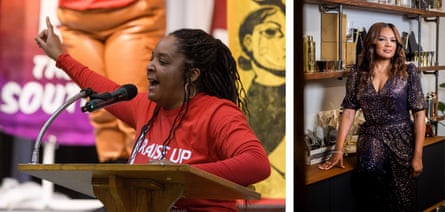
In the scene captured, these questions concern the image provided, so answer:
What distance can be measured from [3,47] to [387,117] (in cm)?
189

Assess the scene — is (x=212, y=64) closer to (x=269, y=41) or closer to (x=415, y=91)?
(x=269, y=41)

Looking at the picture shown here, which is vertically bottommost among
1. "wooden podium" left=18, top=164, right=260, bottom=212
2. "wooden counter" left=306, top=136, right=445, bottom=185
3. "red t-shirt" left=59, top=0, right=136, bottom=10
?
"wooden counter" left=306, top=136, right=445, bottom=185

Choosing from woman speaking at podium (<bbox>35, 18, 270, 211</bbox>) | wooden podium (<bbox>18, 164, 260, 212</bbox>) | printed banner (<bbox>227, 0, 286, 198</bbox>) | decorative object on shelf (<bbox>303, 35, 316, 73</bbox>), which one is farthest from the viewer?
printed banner (<bbox>227, 0, 286, 198</bbox>)

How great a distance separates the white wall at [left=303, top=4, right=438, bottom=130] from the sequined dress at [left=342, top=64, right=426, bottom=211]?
0.05 metres

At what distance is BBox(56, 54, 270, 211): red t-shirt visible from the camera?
9.72ft

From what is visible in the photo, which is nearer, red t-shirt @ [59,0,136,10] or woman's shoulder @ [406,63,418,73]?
woman's shoulder @ [406,63,418,73]

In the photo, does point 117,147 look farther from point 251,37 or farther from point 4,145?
point 251,37

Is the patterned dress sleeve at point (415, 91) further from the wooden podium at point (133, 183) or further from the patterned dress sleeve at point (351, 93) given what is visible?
the wooden podium at point (133, 183)

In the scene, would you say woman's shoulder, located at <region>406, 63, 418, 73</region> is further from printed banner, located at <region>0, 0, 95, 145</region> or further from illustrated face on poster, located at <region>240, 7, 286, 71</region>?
printed banner, located at <region>0, 0, 95, 145</region>

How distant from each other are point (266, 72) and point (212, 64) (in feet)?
0.99

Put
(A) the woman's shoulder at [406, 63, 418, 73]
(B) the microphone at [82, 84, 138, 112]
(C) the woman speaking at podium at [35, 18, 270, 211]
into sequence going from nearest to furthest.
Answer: (B) the microphone at [82, 84, 138, 112] < (A) the woman's shoulder at [406, 63, 418, 73] < (C) the woman speaking at podium at [35, 18, 270, 211]

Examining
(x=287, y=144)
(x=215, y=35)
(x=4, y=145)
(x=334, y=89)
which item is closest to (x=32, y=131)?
(x=4, y=145)

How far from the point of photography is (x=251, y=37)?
11.2ft

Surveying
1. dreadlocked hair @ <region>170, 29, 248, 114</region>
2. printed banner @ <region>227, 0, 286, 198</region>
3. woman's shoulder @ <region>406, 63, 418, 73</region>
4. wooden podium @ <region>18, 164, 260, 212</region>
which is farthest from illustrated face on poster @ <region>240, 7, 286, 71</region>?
wooden podium @ <region>18, 164, 260, 212</region>
